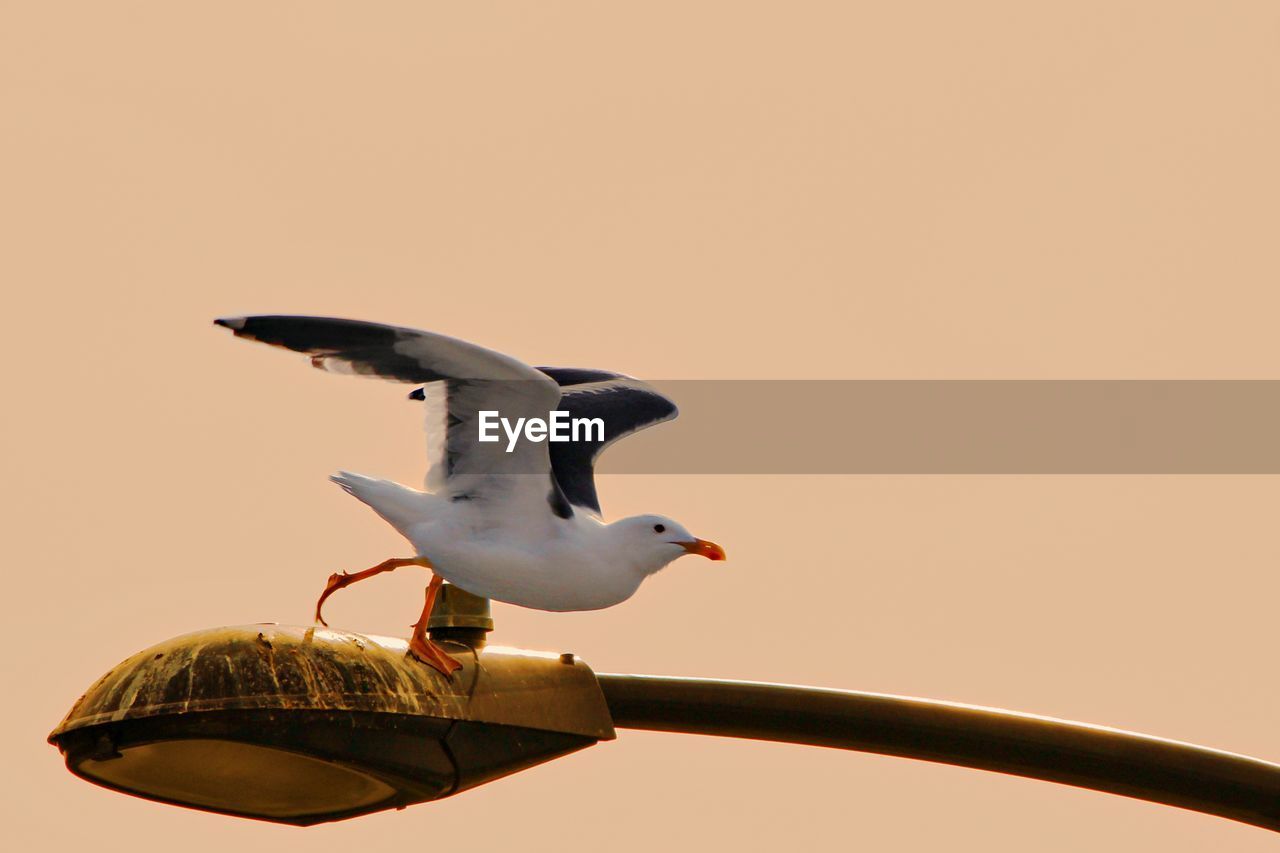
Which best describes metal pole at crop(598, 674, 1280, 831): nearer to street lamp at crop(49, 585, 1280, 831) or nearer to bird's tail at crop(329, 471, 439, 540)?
street lamp at crop(49, 585, 1280, 831)

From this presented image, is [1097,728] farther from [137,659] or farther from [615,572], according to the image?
[137,659]

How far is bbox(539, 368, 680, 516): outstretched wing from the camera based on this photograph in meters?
6.39

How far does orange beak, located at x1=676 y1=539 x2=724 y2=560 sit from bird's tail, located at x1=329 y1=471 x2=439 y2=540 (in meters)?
0.84

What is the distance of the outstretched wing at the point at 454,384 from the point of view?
4855 mm

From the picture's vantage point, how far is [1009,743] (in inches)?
212

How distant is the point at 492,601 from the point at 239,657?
1269 millimetres

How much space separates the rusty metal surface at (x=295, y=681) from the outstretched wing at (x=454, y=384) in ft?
1.99

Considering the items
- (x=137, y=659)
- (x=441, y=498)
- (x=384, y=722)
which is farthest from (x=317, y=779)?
(x=441, y=498)

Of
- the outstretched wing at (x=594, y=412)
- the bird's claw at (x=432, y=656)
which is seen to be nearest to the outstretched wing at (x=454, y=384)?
the bird's claw at (x=432, y=656)

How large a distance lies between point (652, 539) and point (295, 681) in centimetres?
138

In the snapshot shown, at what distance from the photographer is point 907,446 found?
5828 mm

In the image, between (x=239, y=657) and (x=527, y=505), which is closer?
(x=239, y=657)
